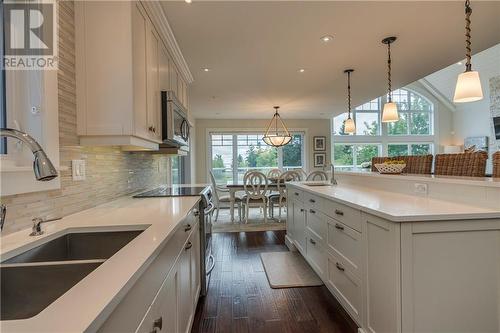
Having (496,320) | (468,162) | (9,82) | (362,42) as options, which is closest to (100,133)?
(9,82)

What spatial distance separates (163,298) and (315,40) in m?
2.70

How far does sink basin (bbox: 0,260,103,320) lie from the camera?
833mm

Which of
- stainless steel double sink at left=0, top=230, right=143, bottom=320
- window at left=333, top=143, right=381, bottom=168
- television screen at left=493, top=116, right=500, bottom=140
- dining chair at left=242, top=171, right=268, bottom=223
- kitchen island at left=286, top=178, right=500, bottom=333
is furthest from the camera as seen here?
window at left=333, top=143, right=381, bottom=168

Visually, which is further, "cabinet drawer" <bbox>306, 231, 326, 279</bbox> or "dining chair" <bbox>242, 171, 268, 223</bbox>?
"dining chair" <bbox>242, 171, 268, 223</bbox>

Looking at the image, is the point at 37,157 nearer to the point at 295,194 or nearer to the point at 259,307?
the point at 259,307

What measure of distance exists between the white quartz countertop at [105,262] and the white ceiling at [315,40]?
1650 millimetres

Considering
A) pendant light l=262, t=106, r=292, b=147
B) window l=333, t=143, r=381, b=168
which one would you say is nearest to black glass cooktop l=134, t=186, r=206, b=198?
pendant light l=262, t=106, r=292, b=147

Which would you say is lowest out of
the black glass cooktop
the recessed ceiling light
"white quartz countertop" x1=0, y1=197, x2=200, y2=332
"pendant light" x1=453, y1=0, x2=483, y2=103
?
"white quartz countertop" x1=0, y1=197, x2=200, y2=332

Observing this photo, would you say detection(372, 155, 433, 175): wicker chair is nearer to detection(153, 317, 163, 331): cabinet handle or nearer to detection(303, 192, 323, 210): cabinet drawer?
detection(303, 192, 323, 210): cabinet drawer

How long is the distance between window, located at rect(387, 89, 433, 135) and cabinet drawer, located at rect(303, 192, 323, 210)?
23.4 ft

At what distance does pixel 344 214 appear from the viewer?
2.03m

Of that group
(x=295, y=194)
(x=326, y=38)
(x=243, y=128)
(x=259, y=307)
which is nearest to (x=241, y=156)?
(x=243, y=128)

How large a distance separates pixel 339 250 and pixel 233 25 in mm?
2132

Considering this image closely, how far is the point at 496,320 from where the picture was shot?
147 cm
